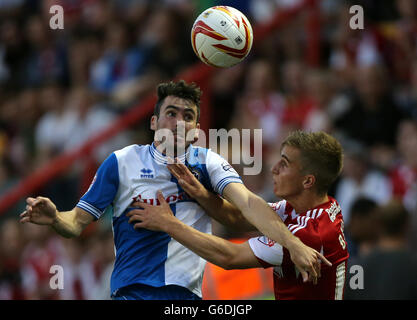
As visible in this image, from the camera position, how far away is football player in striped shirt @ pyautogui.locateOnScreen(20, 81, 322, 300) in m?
5.35

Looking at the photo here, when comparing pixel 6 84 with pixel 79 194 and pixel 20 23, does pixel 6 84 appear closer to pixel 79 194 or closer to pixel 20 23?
pixel 20 23

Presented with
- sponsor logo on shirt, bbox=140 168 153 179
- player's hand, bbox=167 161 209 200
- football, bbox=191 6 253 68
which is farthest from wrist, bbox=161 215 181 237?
football, bbox=191 6 253 68

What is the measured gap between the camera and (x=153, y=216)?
5.20 metres

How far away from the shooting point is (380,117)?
917cm

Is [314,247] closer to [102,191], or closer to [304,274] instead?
[304,274]

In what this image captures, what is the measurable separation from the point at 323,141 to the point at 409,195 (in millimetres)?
3462

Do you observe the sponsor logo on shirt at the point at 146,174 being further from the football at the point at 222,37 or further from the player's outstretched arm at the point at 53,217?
the football at the point at 222,37

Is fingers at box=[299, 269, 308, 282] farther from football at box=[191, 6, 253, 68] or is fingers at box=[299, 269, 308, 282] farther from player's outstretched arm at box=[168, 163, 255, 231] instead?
football at box=[191, 6, 253, 68]

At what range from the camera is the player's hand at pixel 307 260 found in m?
4.82

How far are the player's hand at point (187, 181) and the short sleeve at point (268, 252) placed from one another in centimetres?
52

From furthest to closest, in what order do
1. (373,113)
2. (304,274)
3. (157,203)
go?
(373,113) < (157,203) < (304,274)

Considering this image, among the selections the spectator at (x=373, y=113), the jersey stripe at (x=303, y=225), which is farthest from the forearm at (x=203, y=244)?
the spectator at (x=373, y=113)

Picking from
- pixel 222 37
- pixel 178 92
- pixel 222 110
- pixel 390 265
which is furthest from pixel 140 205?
pixel 222 110

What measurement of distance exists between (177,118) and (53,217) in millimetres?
1074
